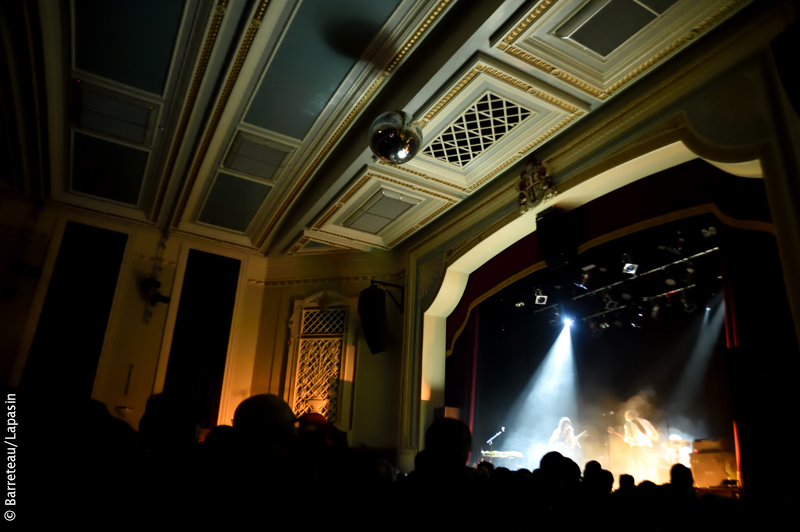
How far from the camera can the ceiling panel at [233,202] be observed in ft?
19.8

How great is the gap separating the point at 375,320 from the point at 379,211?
1495mm

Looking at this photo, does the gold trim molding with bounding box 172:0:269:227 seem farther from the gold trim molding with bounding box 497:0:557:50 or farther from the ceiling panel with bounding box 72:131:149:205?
the gold trim molding with bounding box 497:0:557:50

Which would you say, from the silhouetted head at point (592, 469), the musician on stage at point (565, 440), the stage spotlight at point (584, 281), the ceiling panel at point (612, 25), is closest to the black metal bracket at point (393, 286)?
the stage spotlight at point (584, 281)

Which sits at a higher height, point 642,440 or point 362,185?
point 362,185

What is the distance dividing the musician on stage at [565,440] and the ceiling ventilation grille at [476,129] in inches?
180

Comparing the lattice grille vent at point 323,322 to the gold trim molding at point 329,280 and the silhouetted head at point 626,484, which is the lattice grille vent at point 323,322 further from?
the silhouetted head at point 626,484

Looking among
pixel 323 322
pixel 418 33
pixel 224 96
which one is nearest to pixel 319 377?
pixel 323 322

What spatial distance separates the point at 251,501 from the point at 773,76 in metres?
3.70

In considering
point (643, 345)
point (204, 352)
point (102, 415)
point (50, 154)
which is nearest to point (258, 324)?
point (204, 352)

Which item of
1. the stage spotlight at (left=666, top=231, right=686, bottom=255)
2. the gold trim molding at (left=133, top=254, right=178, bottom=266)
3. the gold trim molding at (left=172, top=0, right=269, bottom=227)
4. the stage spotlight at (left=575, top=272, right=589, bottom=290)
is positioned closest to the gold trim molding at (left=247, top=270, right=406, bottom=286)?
the gold trim molding at (left=133, top=254, right=178, bottom=266)

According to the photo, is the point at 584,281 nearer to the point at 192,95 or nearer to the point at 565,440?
the point at 565,440

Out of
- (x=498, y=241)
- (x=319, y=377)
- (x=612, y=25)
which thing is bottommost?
(x=319, y=377)

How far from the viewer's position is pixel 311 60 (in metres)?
4.14

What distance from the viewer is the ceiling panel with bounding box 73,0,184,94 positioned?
379 centimetres
